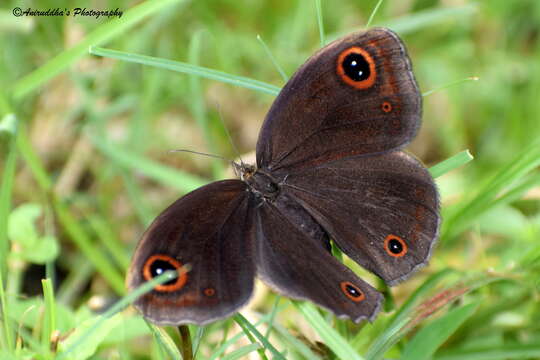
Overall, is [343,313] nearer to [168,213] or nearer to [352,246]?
[352,246]

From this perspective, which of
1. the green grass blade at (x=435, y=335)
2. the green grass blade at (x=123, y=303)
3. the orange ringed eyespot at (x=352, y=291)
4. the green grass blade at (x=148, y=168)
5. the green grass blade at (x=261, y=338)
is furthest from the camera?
the green grass blade at (x=148, y=168)

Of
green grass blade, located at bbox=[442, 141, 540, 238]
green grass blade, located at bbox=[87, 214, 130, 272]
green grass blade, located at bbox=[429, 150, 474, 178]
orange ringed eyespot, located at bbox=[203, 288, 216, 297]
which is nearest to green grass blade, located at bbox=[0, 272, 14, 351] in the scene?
orange ringed eyespot, located at bbox=[203, 288, 216, 297]

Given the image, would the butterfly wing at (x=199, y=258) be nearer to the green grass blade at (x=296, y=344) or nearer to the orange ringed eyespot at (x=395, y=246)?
the green grass blade at (x=296, y=344)

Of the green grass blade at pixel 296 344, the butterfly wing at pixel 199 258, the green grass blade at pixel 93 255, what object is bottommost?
the green grass blade at pixel 296 344

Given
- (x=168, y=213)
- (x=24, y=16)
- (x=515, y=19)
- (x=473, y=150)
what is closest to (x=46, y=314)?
(x=168, y=213)

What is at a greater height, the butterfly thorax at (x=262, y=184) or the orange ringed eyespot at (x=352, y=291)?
the butterfly thorax at (x=262, y=184)

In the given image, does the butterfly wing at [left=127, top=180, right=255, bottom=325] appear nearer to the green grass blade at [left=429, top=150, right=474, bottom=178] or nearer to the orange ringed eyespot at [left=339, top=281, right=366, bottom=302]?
the orange ringed eyespot at [left=339, top=281, right=366, bottom=302]

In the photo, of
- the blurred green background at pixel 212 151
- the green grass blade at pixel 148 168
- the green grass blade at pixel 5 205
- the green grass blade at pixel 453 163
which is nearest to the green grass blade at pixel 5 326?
the blurred green background at pixel 212 151

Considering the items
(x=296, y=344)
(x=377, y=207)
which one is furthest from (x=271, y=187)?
(x=296, y=344)

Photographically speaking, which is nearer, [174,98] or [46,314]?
[46,314]
